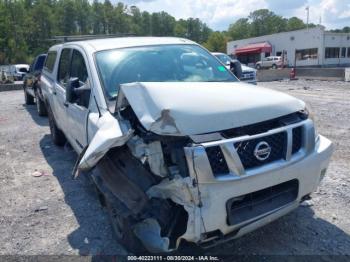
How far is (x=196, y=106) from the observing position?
9.50 feet

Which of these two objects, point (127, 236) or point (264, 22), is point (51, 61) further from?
point (264, 22)

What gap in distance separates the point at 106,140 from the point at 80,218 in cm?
154

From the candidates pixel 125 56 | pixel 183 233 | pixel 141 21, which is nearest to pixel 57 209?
pixel 125 56

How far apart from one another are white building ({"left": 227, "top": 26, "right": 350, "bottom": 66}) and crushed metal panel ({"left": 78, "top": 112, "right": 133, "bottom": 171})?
160ft

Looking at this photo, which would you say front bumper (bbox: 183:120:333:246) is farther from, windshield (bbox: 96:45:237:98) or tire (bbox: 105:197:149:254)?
windshield (bbox: 96:45:237:98)

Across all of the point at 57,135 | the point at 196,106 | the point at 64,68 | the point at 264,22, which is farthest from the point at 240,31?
the point at 196,106

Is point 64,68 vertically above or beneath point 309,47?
beneath

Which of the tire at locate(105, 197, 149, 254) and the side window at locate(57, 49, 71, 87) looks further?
the side window at locate(57, 49, 71, 87)

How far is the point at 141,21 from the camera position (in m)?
114

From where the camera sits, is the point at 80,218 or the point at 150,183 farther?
the point at 80,218

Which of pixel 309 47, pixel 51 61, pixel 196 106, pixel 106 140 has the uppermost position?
pixel 309 47

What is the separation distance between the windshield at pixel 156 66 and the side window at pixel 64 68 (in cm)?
130

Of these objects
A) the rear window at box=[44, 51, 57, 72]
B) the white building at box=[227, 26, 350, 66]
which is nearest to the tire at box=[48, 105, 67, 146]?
the rear window at box=[44, 51, 57, 72]

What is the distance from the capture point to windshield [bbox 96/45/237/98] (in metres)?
4.01
